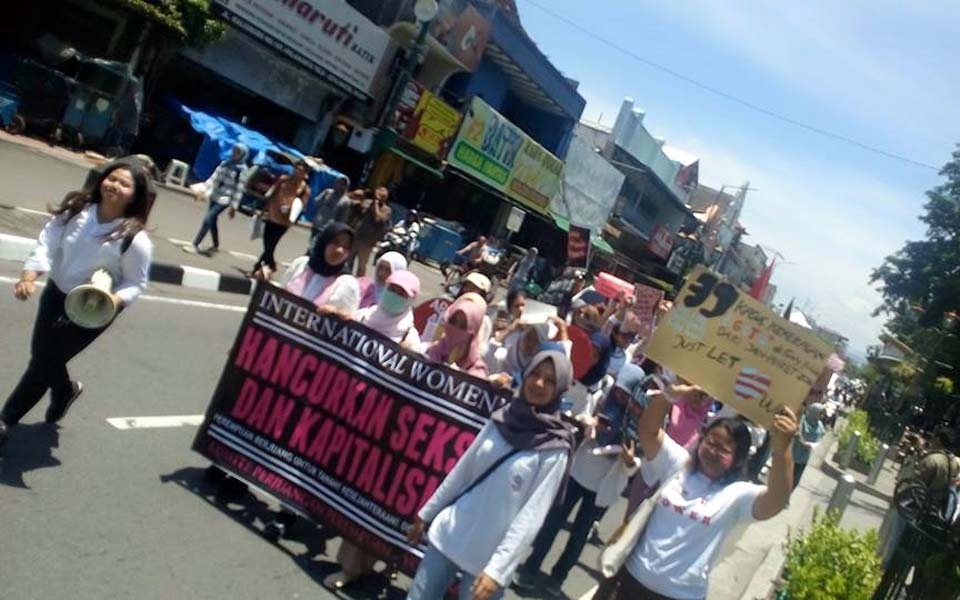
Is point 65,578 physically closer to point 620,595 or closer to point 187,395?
point 620,595

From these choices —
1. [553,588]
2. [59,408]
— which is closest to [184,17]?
[59,408]

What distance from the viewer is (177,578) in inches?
155

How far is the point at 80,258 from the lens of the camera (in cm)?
434

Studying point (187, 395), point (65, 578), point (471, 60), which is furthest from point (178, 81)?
point (65, 578)

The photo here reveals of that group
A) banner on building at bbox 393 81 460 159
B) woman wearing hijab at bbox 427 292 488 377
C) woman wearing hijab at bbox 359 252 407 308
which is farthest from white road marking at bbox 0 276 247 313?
banner on building at bbox 393 81 460 159

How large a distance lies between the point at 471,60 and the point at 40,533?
913 inches

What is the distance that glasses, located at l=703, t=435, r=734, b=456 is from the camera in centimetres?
365

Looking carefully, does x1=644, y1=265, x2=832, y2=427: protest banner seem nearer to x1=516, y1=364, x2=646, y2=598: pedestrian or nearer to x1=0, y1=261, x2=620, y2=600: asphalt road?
x1=516, y1=364, x2=646, y2=598: pedestrian

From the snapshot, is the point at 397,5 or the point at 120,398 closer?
the point at 120,398

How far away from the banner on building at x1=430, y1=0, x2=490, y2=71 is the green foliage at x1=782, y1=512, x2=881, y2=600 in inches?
778

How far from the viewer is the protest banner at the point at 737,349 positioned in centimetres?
387

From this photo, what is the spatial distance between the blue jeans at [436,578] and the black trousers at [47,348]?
2.04 meters

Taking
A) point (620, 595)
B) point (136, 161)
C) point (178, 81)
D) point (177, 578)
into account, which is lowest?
point (177, 578)

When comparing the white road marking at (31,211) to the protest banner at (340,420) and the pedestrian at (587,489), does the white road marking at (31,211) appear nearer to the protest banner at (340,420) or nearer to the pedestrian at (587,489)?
the protest banner at (340,420)
